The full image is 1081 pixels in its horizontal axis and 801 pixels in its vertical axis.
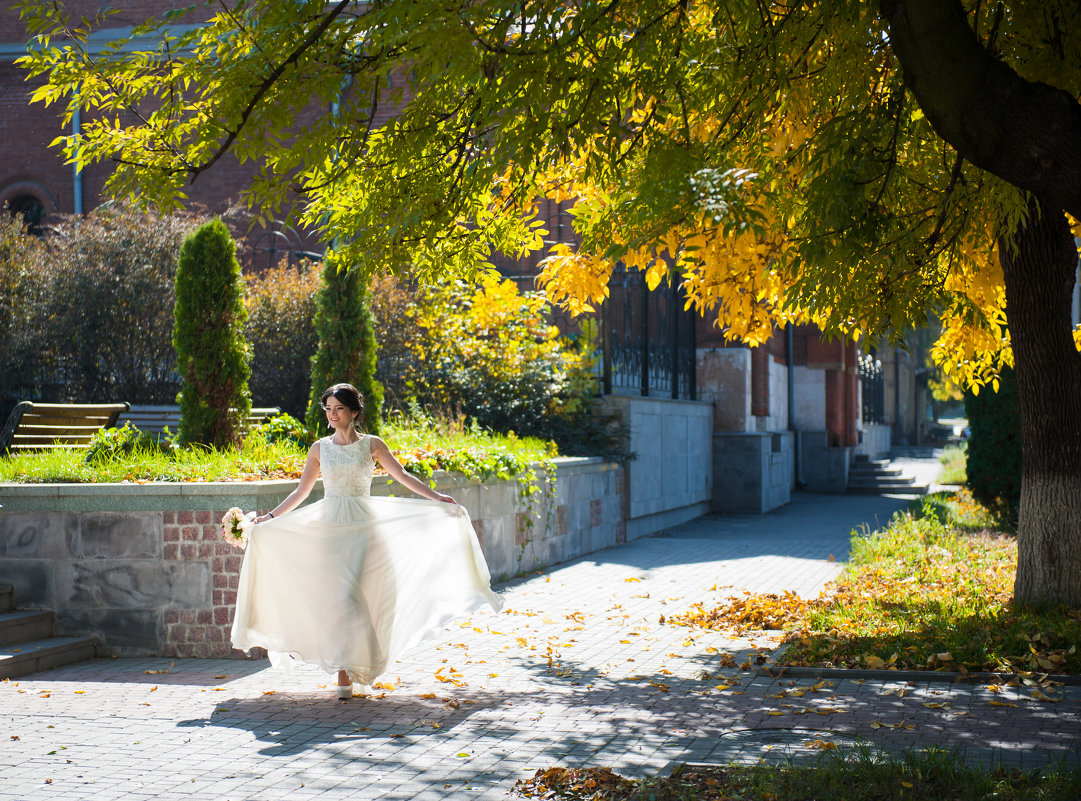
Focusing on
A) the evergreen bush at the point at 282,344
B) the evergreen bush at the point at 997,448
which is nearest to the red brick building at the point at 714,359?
the evergreen bush at the point at 282,344

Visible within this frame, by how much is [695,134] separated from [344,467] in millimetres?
4265

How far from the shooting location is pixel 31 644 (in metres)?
7.90

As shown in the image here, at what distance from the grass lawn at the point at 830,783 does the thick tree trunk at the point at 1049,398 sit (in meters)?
3.92

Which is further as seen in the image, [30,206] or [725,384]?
[30,206]

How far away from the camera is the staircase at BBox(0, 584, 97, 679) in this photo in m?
7.51

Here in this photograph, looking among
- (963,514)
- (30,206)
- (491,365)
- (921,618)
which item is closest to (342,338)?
(491,365)

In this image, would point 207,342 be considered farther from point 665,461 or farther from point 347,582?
point 665,461

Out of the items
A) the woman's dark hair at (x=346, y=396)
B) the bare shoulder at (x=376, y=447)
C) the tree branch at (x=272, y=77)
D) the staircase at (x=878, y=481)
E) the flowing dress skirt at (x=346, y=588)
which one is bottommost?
the staircase at (x=878, y=481)

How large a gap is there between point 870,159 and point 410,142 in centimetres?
298

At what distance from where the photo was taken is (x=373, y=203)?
24.4 ft

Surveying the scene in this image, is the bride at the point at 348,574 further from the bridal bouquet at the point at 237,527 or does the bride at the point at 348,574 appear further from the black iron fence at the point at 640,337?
the black iron fence at the point at 640,337

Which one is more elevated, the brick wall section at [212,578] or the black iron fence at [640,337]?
the black iron fence at [640,337]

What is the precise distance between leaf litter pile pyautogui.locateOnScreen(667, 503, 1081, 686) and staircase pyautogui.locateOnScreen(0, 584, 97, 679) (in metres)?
4.81

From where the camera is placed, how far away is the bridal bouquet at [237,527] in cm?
702
